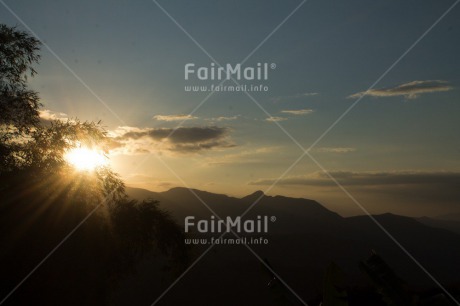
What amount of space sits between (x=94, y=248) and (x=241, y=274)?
47.2 m

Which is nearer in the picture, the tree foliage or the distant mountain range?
the tree foliage

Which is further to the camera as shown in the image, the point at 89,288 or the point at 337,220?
the point at 337,220

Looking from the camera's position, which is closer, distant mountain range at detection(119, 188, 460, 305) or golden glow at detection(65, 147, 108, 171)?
golden glow at detection(65, 147, 108, 171)

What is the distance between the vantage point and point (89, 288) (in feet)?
69.2

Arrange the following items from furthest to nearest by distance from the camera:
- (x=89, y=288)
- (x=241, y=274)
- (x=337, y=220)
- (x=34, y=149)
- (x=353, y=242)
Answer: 1. (x=337, y=220)
2. (x=353, y=242)
3. (x=241, y=274)
4. (x=34, y=149)
5. (x=89, y=288)

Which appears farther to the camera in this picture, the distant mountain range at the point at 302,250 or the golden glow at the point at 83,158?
the distant mountain range at the point at 302,250

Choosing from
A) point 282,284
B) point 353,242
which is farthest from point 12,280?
point 353,242

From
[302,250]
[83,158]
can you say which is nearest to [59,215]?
[83,158]

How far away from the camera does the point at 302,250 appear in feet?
341

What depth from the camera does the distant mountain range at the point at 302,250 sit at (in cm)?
5791

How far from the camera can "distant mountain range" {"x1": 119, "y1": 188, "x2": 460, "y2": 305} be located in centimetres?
5791

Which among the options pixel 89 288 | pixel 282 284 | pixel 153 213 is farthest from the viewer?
pixel 153 213

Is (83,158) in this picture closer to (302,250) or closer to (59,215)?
(59,215)

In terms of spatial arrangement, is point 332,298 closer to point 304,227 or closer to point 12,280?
point 12,280
